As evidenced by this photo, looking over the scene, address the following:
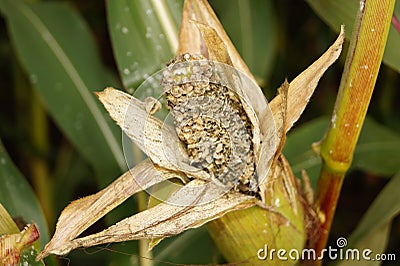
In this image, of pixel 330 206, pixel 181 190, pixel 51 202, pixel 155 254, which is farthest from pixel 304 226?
pixel 51 202

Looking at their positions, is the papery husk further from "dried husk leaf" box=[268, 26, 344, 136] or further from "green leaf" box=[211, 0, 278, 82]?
"green leaf" box=[211, 0, 278, 82]

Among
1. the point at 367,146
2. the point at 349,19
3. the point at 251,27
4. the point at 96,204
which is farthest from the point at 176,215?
the point at 251,27

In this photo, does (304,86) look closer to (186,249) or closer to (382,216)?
(382,216)

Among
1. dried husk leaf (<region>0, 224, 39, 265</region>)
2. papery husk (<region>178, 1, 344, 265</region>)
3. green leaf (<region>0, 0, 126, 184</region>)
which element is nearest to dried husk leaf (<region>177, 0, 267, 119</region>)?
papery husk (<region>178, 1, 344, 265</region>)

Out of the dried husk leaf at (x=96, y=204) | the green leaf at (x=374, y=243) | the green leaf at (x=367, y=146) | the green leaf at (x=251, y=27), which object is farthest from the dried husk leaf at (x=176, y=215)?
the green leaf at (x=251, y=27)

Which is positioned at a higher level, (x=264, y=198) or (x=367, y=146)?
(x=264, y=198)

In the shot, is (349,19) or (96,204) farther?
(349,19)

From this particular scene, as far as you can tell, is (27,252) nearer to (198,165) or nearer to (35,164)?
(198,165)
